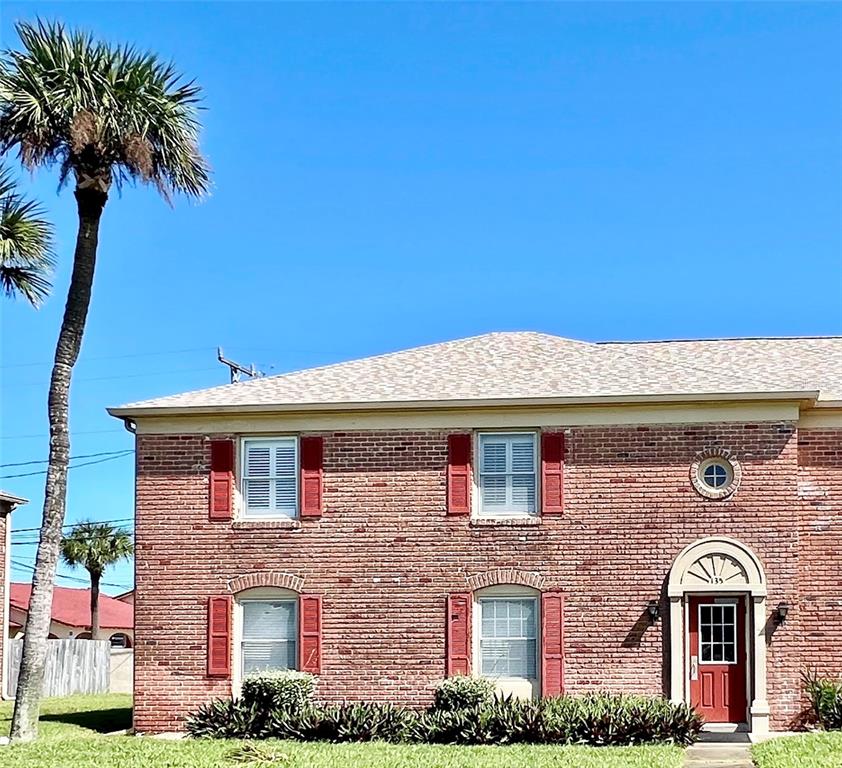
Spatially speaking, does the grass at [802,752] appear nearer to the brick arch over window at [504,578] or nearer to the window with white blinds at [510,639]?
the window with white blinds at [510,639]

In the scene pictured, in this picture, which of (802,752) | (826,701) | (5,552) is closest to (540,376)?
(826,701)

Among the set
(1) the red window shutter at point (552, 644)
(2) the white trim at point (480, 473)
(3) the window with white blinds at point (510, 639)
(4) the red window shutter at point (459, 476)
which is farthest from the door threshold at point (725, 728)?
(4) the red window shutter at point (459, 476)

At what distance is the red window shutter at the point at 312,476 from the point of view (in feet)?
76.2

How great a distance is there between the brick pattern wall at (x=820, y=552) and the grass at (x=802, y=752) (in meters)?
1.93

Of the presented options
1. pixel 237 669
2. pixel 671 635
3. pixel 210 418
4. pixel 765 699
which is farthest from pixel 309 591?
Result: pixel 765 699

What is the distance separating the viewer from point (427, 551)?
75.3 ft

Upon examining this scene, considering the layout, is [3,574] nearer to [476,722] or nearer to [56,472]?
[56,472]

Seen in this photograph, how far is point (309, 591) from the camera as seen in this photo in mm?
23078

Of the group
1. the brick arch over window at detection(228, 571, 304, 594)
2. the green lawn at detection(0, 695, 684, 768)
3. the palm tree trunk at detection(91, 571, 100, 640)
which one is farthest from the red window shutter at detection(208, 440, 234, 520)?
→ the palm tree trunk at detection(91, 571, 100, 640)

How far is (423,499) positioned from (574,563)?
2680 mm

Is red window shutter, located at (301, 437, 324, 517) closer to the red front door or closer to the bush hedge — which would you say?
the bush hedge

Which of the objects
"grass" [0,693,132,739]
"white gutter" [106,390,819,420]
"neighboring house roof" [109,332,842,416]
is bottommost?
"grass" [0,693,132,739]

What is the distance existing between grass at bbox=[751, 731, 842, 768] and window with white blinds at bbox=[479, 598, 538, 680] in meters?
4.09

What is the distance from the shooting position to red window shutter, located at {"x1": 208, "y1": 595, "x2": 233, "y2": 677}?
22984mm
